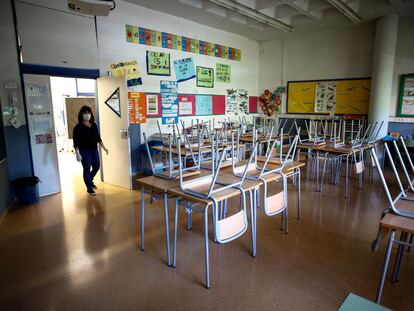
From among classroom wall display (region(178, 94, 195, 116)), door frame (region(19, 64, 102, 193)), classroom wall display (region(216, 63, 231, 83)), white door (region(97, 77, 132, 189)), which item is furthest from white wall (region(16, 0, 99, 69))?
classroom wall display (region(216, 63, 231, 83))

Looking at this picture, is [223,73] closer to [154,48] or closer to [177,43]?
[177,43]

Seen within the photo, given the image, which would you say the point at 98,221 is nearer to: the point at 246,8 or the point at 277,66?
the point at 246,8

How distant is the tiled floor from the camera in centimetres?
209

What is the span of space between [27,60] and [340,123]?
6.38 metres

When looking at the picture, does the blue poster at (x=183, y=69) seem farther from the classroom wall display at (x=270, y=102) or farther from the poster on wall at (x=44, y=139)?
the classroom wall display at (x=270, y=102)

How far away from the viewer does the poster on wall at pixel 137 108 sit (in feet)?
17.7

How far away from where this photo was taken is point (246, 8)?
5602 millimetres

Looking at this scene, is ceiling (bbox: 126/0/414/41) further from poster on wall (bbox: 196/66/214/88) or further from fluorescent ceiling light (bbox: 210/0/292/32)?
poster on wall (bbox: 196/66/214/88)

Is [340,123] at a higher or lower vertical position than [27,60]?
lower

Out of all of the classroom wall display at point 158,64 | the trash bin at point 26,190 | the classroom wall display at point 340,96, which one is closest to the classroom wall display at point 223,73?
the classroom wall display at point 158,64

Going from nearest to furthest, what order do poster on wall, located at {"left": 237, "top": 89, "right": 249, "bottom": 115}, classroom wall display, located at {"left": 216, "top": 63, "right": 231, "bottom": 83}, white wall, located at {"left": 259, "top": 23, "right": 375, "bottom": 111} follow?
1. white wall, located at {"left": 259, "top": 23, "right": 375, "bottom": 111}
2. classroom wall display, located at {"left": 216, "top": 63, "right": 231, "bottom": 83}
3. poster on wall, located at {"left": 237, "top": 89, "right": 249, "bottom": 115}

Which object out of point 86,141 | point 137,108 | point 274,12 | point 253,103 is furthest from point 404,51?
A: point 86,141

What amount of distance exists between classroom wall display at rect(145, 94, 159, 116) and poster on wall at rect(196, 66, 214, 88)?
4.45ft

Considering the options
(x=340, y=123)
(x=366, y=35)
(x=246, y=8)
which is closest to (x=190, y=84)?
(x=246, y=8)
